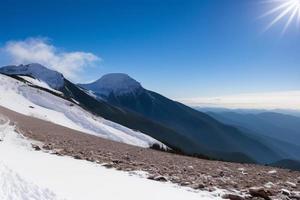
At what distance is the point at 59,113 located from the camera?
5953 cm

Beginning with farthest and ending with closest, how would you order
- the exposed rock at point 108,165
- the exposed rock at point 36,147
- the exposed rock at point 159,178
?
the exposed rock at point 36,147 → the exposed rock at point 108,165 → the exposed rock at point 159,178

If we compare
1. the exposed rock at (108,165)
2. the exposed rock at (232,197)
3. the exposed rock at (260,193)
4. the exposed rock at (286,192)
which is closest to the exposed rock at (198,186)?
the exposed rock at (232,197)

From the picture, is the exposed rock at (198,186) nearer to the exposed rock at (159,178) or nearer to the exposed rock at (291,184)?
the exposed rock at (159,178)

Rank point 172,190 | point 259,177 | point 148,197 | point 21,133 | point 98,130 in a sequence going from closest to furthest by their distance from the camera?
point 148,197
point 172,190
point 259,177
point 21,133
point 98,130

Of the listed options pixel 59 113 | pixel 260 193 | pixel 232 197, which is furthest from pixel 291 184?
pixel 59 113

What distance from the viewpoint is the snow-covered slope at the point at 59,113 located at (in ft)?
169

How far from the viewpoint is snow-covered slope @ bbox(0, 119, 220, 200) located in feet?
31.9

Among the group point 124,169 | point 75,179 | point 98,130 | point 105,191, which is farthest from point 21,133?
point 98,130

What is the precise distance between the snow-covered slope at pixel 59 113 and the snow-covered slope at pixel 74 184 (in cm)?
3376

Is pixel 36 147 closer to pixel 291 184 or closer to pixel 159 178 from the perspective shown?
pixel 159 178

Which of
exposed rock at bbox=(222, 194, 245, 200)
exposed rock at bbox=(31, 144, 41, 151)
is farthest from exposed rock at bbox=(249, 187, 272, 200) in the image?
exposed rock at bbox=(31, 144, 41, 151)

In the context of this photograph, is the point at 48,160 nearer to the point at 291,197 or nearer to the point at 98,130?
the point at 291,197

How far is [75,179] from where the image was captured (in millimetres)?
12906

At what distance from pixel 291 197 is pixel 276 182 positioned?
3.07 metres
